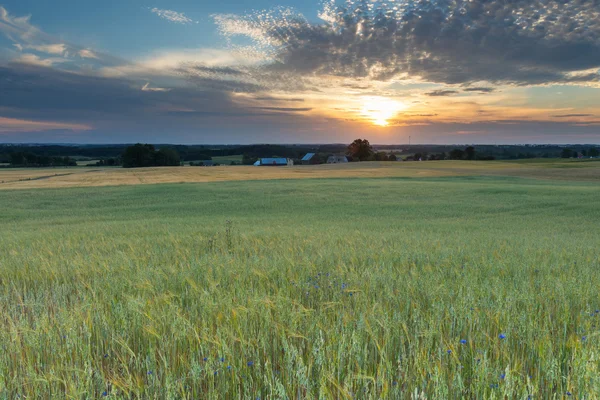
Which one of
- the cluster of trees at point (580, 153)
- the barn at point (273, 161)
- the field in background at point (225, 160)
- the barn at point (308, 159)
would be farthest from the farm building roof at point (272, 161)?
the cluster of trees at point (580, 153)

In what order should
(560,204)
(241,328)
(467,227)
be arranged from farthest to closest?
(560,204) → (467,227) → (241,328)

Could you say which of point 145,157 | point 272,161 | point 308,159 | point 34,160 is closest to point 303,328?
point 145,157

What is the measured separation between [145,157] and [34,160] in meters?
27.7

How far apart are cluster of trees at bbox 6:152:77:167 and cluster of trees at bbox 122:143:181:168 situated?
13454 millimetres

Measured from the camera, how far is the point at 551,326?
125 inches

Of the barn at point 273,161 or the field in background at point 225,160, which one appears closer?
the field in background at point 225,160

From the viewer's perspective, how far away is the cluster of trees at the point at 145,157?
332 feet

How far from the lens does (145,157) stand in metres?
103

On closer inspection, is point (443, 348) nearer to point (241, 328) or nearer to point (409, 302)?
point (409, 302)

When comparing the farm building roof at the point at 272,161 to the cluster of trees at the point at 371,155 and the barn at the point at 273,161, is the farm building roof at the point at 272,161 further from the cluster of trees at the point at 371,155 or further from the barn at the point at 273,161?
the cluster of trees at the point at 371,155

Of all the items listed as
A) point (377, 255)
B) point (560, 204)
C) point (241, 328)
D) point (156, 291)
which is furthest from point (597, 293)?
point (560, 204)

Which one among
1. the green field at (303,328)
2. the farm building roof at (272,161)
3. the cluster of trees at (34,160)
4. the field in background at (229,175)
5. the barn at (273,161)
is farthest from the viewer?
the farm building roof at (272,161)

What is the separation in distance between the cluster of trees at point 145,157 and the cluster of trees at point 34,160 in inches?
530

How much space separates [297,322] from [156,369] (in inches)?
46.8
